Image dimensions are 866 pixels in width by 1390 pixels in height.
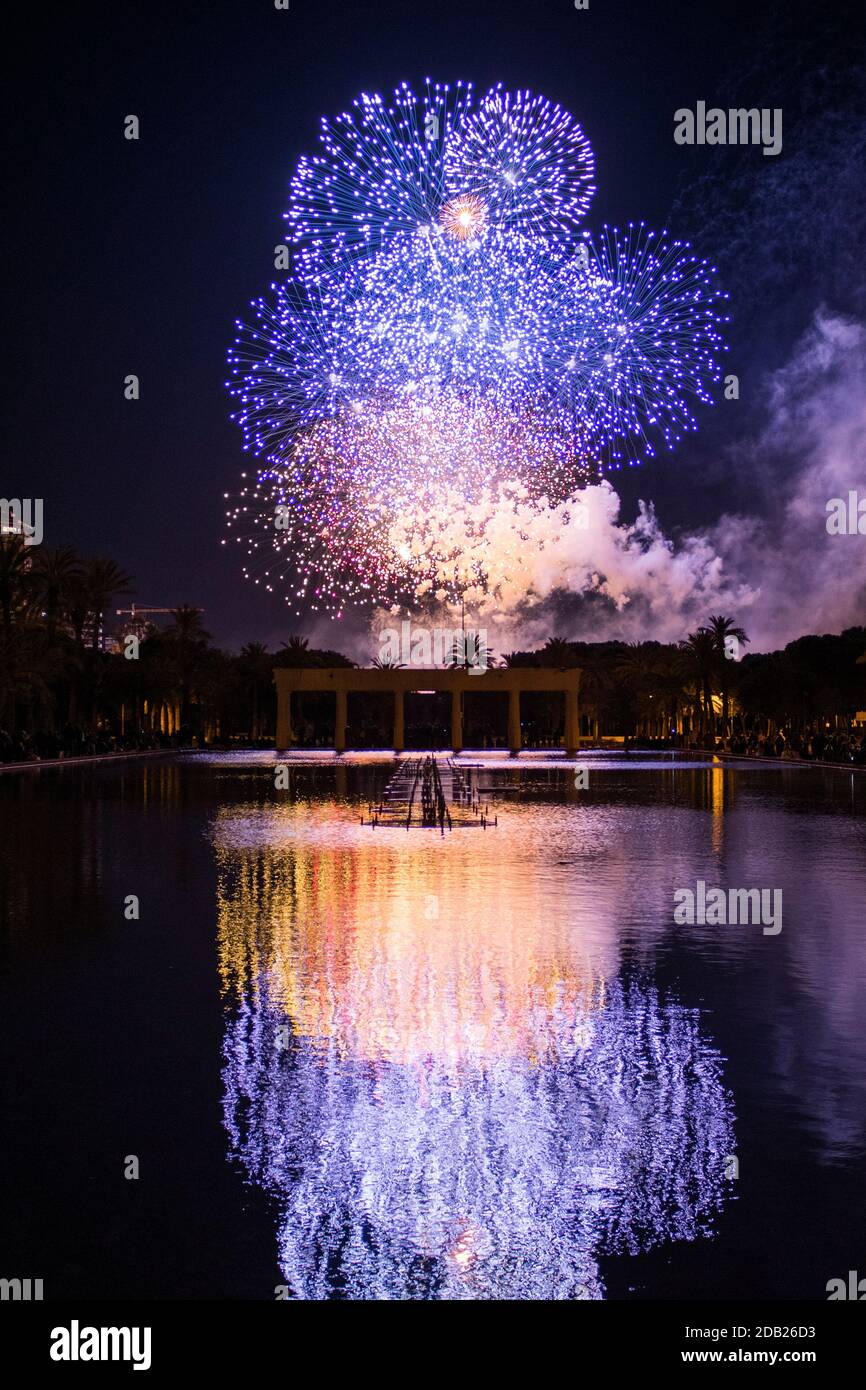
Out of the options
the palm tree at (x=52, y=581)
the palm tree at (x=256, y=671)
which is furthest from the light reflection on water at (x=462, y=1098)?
the palm tree at (x=256, y=671)

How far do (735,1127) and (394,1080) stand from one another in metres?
1.88

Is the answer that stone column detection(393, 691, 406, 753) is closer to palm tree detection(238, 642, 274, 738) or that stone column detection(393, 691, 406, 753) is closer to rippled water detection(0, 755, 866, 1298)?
palm tree detection(238, 642, 274, 738)

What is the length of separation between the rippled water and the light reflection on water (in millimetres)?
22

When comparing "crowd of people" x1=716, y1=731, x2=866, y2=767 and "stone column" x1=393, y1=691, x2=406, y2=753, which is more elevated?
"stone column" x1=393, y1=691, x2=406, y2=753

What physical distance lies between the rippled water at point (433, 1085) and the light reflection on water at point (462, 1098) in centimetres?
2

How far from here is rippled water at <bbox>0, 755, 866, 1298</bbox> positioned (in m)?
5.37

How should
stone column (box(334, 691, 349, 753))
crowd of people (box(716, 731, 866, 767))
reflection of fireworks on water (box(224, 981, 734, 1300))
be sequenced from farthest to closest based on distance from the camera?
stone column (box(334, 691, 349, 753)) < crowd of people (box(716, 731, 866, 767)) < reflection of fireworks on water (box(224, 981, 734, 1300))

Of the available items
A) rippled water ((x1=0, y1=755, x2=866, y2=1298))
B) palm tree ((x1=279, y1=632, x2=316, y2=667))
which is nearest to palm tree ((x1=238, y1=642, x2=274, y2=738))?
palm tree ((x1=279, y1=632, x2=316, y2=667))

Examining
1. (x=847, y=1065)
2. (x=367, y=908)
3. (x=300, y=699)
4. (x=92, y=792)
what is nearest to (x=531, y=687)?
(x=300, y=699)

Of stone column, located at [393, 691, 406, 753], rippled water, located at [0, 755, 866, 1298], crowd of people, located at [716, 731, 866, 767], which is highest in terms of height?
stone column, located at [393, 691, 406, 753]

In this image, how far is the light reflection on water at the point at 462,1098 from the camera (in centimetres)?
541

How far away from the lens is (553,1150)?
21.3ft

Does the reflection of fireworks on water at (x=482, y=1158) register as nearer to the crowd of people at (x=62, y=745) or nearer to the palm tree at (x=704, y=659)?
the crowd of people at (x=62, y=745)

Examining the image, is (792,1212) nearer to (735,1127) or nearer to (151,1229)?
(735,1127)
